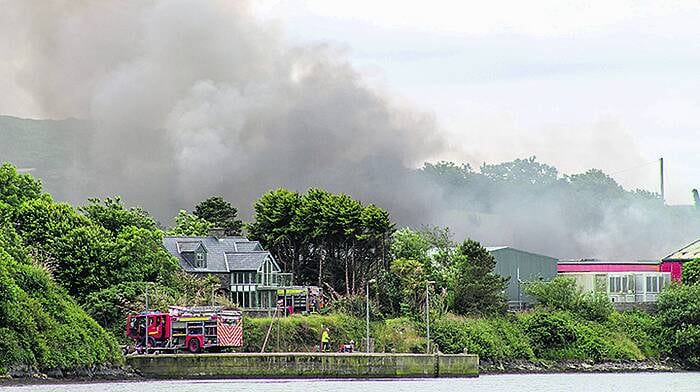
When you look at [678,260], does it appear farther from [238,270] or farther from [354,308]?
[238,270]

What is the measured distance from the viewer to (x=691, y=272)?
127 meters

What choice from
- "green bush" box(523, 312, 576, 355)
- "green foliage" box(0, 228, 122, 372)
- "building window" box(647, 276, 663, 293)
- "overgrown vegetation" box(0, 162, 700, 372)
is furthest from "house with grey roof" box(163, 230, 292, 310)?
"building window" box(647, 276, 663, 293)

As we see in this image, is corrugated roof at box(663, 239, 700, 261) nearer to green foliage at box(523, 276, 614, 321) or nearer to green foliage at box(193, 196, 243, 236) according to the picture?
green foliage at box(523, 276, 614, 321)

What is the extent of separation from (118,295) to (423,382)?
20947 millimetres

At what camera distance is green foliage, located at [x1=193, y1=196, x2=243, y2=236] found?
143 m

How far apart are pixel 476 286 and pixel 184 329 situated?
29363mm

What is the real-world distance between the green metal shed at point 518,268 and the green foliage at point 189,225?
2694 cm

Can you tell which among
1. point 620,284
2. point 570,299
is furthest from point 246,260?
point 620,284

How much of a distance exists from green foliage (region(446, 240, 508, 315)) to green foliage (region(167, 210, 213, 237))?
30712 millimetres

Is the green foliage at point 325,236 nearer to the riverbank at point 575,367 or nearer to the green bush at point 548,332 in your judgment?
the green bush at point 548,332

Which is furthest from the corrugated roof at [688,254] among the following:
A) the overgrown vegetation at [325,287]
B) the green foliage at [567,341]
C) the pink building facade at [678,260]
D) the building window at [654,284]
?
the green foliage at [567,341]

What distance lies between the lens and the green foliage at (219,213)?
143 metres

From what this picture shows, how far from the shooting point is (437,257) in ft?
409

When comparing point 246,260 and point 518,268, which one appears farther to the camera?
point 518,268
